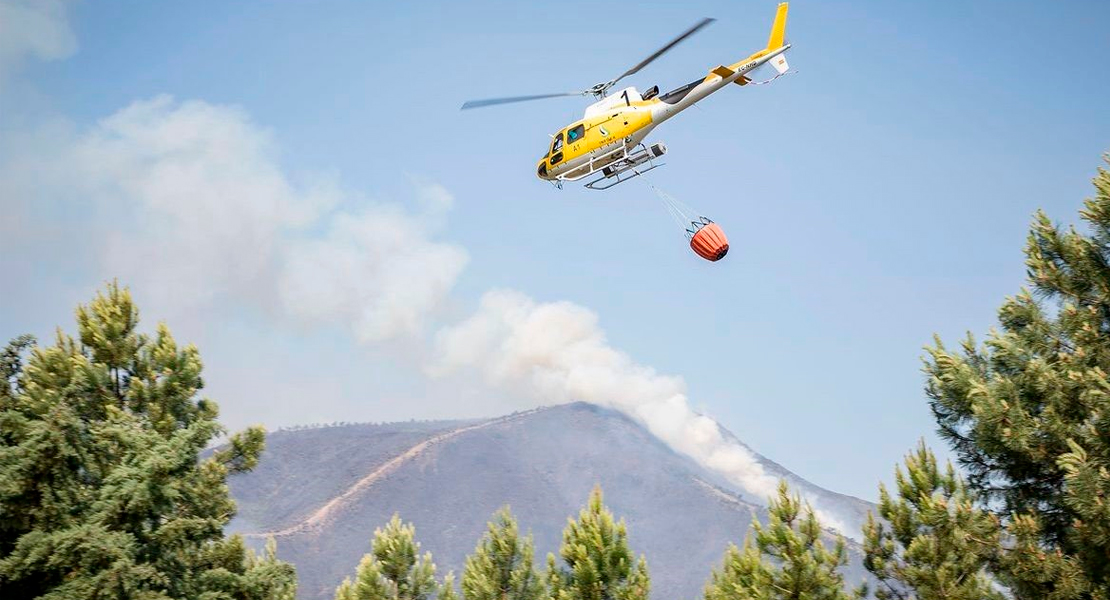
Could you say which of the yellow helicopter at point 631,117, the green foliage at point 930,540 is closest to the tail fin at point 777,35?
the yellow helicopter at point 631,117

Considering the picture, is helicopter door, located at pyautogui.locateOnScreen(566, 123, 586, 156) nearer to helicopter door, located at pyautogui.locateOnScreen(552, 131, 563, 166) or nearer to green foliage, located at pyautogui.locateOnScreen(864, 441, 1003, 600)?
helicopter door, located at pyautogui.locateOnScreen(552, 131, 563, 166)

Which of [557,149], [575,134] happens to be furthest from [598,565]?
[575,134]

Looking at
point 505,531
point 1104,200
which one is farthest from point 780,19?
point 505,531

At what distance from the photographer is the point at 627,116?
30188 millimetres

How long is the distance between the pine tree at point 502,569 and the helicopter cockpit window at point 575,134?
10966 millimetres

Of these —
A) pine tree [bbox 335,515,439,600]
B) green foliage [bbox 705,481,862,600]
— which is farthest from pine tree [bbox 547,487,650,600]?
pine tree [bbox 335,515,439,600]

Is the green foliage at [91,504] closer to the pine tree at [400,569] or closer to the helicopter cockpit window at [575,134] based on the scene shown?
the pine tree at [400,569]

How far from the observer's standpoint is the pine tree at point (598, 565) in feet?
88.4

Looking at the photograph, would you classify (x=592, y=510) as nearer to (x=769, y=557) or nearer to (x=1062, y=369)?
(x=769, y=557)

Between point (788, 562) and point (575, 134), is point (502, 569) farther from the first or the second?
point (575, 134)

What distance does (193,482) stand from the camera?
27.2 m

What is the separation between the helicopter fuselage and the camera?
3012cm

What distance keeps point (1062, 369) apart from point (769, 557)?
7.26 metres

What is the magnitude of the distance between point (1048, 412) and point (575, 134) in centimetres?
1604
